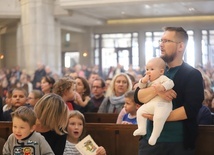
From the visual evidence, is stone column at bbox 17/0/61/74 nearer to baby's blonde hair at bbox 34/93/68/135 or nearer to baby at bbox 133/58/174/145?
baby's blonde hair at bbox 34/93/68/135

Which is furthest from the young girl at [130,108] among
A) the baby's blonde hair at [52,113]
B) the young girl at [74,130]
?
the baby's blonde hair at [52,113]

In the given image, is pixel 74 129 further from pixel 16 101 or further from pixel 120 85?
pixel 120 85

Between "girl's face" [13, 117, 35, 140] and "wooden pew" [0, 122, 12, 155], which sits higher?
"girl's face" [13, 117, 35, 140]

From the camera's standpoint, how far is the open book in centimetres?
440

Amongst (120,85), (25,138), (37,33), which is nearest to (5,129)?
(25,138)

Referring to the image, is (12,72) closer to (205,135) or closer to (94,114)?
(94,114)

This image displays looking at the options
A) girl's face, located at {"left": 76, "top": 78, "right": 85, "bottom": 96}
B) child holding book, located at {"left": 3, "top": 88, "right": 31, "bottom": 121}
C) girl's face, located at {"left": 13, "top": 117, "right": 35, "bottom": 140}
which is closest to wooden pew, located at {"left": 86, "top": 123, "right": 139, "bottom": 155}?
child holding book, located at {"left": 3, "top": 88, "right": 31, "bottom": 121}

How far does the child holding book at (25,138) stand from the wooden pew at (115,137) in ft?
5.10

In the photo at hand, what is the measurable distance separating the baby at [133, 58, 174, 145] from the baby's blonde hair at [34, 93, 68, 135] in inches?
32.5

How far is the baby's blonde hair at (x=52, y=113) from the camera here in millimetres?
3900

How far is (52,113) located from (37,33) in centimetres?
1529

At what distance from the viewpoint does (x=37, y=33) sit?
18.8 metres

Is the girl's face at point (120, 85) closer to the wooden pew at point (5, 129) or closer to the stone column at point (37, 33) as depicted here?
the wooden pew at point (5, 129)

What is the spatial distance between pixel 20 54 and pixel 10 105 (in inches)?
561
